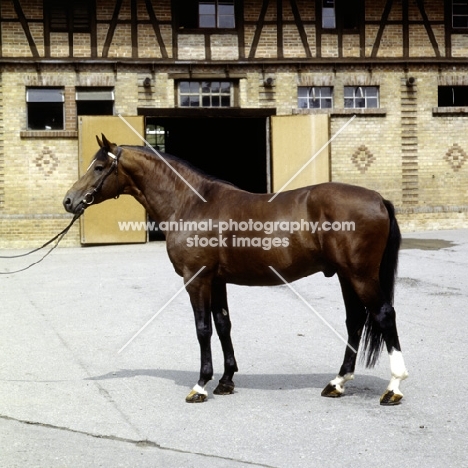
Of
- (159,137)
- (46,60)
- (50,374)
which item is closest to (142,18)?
(46,60)

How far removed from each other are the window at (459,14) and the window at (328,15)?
3.45 metres

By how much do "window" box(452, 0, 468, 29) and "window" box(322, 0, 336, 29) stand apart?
345 centimetres

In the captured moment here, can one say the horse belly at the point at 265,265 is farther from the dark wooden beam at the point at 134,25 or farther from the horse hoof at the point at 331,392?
the dark wooden beam at the point at 134,25

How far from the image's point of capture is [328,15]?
2175 cm

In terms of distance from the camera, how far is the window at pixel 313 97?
70.8 ft

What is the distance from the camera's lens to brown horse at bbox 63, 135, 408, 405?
557 centimetres

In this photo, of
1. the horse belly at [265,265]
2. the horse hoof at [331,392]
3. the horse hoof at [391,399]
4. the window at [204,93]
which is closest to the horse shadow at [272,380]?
the horse hoof at [331,392]

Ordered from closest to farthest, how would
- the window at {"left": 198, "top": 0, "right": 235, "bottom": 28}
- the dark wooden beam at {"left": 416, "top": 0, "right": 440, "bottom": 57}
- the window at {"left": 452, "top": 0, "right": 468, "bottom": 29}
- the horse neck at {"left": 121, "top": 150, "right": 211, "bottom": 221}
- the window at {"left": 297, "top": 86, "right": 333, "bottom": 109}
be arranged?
1. the horse neck at {"left": 121, "top": 150, "right": 211, "bottom": 221}
2. the window at {"left": 198, "top": 0, "right": 235, "bottom": 28}
3. the window at {"left": 297, "top": 86, "right": 333, "bottom": 109}
4. the dark wooden beam at {"left": 416, "top": 0, "right": 440, "bottom": 57}
5. the window at {"left": 452, "top": 0, "right": 468, "bottom": 29}

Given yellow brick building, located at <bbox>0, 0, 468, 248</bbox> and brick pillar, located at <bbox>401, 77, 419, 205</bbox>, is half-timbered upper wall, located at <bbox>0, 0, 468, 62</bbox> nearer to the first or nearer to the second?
yellow brick building, located at <bbox>0, 0, 468, 248</bbox>

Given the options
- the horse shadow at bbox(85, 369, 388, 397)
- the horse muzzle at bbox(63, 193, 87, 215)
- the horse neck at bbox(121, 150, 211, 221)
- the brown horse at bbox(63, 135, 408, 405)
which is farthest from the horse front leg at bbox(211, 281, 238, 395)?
the horse muzzle at bbox(63, 193, 87, 215)

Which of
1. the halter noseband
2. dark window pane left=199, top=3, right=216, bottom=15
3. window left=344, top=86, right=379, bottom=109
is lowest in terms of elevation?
the halter noseband

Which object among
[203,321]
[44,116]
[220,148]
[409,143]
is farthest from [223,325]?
[220,148]

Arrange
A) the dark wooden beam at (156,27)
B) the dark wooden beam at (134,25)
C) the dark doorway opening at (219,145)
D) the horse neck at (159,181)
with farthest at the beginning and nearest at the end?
the dark doorway opening at (219,145)
the dark wooden beam at (156,27)
the dark wooden beam at (134,25)
the horse neck at (159,181)

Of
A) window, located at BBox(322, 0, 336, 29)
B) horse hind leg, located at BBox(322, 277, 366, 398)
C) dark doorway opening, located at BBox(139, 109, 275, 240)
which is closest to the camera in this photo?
horse hind leg, located at BBox(322, 277, 366, 398)
